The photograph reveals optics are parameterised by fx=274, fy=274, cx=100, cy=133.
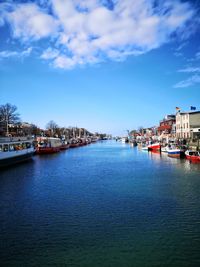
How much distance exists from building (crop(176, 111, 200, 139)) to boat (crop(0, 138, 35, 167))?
53.2m

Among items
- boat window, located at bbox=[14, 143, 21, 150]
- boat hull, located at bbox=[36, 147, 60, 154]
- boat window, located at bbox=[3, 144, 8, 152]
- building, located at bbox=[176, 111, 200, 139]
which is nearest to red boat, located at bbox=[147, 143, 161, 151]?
building, located at bbox=[176, 111, 200, 139]

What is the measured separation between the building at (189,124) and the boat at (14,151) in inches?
2094

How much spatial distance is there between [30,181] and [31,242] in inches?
814

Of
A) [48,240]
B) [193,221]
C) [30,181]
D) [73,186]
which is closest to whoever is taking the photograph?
[48,240]

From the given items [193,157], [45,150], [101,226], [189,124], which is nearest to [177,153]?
[193,157]

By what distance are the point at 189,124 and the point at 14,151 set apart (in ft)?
206

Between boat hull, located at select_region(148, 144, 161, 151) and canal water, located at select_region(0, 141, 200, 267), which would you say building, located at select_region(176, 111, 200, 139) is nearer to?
boat hull, located at select_region(148, 144, 161, 151)

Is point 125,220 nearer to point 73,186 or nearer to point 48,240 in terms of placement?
point 48,240

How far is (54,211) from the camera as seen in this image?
20.2 metres

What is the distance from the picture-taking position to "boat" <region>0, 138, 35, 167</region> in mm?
50031

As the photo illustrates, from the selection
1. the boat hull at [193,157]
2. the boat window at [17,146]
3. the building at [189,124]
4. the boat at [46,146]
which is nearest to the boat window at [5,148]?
the boat window at [17,146]

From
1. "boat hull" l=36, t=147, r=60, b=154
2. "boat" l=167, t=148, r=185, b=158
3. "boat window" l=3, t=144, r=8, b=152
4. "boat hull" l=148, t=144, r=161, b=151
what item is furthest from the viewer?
"boat hull" l=148, t=144, r=161, b=151

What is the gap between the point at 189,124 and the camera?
95.1 m

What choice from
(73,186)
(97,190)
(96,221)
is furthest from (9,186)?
(96,221)
